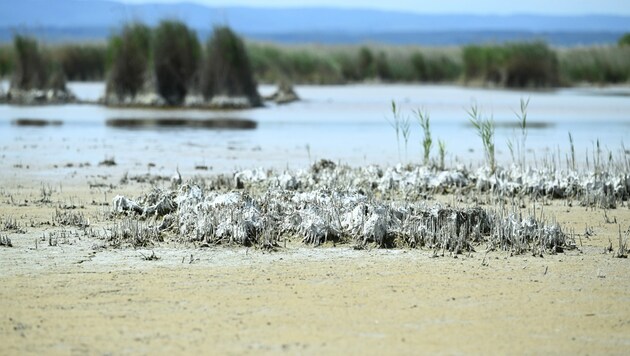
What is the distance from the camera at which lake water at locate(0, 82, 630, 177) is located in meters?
16.8

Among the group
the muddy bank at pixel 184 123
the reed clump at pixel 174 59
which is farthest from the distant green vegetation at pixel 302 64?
the muddy bank at pixel 184 123

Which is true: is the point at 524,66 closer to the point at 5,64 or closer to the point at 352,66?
the point at 352,66

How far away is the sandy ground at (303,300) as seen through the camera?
6.16 m

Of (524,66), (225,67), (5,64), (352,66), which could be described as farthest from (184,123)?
(352,66)

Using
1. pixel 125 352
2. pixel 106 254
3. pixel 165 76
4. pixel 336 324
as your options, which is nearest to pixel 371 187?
pixel 106 254

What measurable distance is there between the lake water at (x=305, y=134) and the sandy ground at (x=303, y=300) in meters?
6.45

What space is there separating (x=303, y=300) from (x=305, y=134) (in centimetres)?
1468

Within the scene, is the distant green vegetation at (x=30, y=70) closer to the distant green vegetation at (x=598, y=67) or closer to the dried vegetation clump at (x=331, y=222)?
the distant green vegetation at (x=598, y=67)

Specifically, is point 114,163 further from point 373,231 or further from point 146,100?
point 146,100

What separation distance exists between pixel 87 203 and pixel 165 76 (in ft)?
64.0

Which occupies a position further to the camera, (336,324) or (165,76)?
(165,76)

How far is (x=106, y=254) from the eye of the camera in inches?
336

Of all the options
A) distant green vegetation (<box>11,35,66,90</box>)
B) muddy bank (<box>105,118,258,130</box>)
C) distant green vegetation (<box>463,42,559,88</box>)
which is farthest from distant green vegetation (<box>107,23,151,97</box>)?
distant green vegetation (<box>463,42,559,88</box>)

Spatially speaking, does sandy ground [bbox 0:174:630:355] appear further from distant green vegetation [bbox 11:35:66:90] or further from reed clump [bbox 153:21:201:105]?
distant green vegetation [bbox 11:35:66:90]
